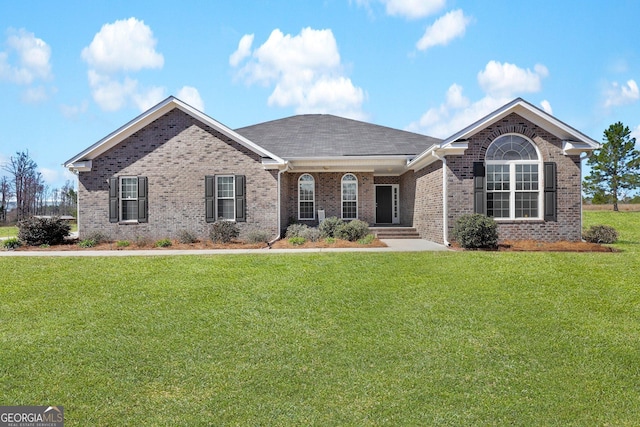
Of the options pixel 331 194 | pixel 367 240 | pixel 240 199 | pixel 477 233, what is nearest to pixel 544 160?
pixel 477 233

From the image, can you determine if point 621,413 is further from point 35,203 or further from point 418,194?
point 35,203

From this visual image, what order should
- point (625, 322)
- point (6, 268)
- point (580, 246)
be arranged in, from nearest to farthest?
point (625, 322), point (6, 268), point (580, 246)

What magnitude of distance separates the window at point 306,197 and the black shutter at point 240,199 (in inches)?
138

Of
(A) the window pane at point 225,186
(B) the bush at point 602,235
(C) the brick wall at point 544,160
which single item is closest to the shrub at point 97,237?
(A) the window pane at point 225,186

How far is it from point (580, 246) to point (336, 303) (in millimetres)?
9938

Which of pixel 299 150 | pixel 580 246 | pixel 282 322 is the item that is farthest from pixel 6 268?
pixel 580 246

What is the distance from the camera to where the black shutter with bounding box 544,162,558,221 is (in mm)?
14750

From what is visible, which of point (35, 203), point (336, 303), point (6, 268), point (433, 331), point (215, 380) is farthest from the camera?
point (35, 203)

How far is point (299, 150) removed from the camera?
18.8 meters

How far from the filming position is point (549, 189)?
14742 mm

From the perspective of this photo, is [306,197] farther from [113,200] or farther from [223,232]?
[113,200]

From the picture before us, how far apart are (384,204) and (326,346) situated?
15909 mm

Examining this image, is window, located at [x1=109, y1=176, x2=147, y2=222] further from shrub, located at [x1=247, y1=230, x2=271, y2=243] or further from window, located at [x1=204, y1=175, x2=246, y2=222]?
shrub, located at [x1=247, y1=230, x2=271, y2=243]

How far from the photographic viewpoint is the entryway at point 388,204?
21172 millimetres
